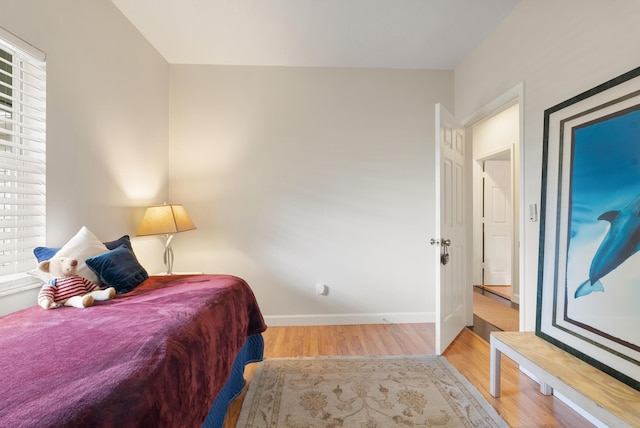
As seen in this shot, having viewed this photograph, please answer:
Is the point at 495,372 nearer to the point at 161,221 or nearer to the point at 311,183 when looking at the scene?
the point at 311,183

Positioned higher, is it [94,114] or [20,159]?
[94,114]

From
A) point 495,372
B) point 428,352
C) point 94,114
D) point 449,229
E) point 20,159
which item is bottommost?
point 428,352

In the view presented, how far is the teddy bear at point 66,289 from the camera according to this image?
1.31 m

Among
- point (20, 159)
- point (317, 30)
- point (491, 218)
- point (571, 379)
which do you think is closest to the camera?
point (571, 379)

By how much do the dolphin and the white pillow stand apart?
2619mm

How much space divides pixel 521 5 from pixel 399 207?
5.91ft

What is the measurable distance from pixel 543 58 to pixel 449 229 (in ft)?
4.34

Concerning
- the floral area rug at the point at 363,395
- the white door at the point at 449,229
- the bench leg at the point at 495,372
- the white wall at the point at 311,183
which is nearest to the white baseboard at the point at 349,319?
the white wall at the point at 311,183

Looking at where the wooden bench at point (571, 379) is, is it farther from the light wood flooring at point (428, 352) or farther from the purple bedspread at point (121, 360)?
the purple bedspread at point (121, 360)

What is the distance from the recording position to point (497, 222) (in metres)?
4.36

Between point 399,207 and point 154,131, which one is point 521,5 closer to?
point 399,207

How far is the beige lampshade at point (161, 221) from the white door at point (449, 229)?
2.07 metres

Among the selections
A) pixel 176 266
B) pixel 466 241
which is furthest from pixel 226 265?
pixel 466 241

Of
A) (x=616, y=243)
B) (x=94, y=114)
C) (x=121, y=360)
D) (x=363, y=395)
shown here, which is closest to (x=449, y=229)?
(x=616, y=243)
